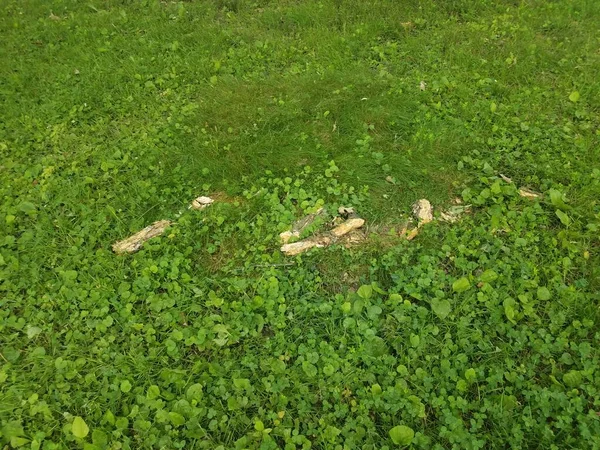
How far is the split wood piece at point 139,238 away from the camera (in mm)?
3725

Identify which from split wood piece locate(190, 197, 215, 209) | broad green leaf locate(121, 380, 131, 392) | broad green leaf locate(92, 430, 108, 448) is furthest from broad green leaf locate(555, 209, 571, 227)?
broad green leaf locate(92, 430, 108, 448)

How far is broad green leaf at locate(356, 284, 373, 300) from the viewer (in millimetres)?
3225

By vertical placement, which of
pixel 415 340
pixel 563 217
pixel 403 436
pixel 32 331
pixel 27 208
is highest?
pixel 27 208

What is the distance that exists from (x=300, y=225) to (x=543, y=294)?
182 centimetres

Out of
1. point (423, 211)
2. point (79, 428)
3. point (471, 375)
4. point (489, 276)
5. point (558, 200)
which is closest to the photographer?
point (79, 428)

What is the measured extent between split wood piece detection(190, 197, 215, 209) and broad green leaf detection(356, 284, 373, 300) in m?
1.56

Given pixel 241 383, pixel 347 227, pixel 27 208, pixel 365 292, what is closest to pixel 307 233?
pixel 347 227

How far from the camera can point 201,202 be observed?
4039mm

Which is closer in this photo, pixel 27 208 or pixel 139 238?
pixel 139 238

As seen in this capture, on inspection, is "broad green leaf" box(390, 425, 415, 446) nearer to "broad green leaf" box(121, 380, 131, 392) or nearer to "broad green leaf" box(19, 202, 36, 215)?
"broad green leaf" box(121, 380, 131, 392)

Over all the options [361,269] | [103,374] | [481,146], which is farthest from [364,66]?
[103,374]

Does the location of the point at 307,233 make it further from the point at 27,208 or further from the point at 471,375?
the point at 27,208

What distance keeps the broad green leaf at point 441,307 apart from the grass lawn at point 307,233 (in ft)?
0.05

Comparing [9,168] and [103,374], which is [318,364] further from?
[9,168]
